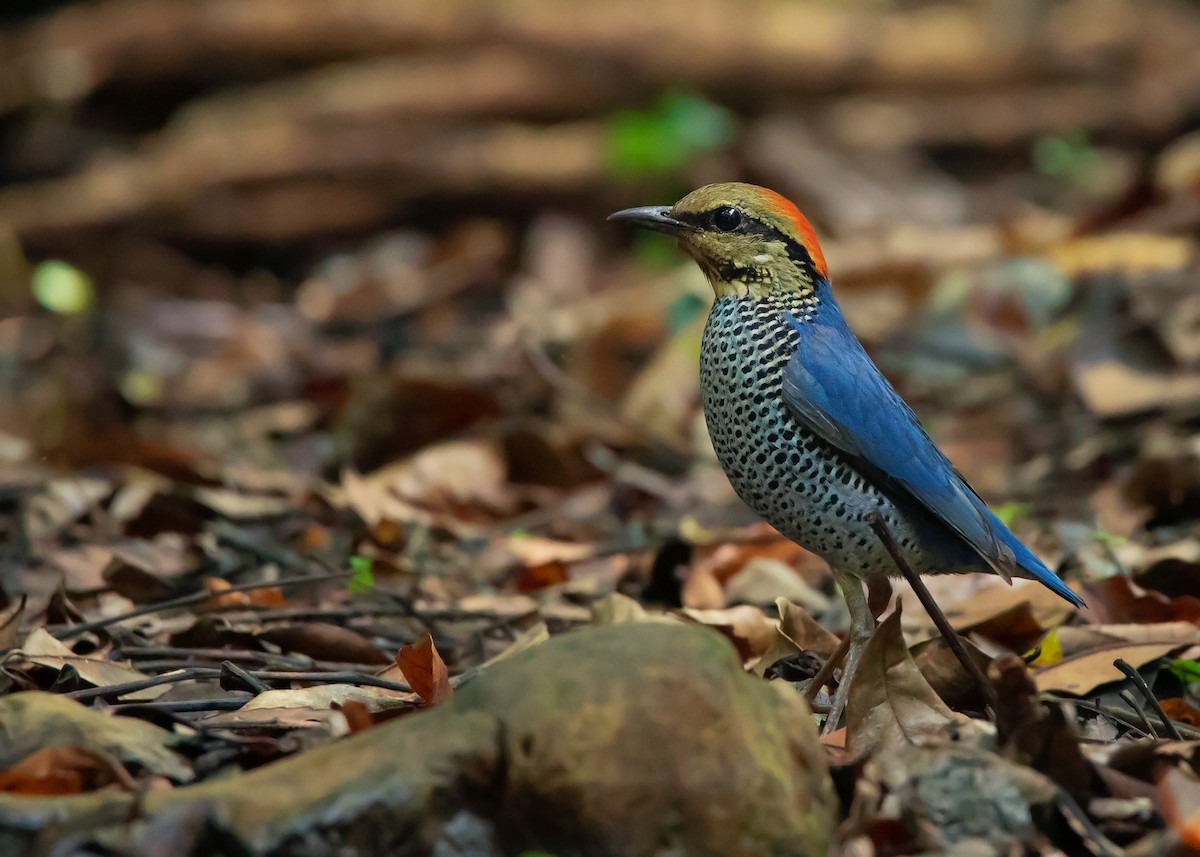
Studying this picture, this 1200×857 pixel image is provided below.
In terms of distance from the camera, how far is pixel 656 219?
14.9ft

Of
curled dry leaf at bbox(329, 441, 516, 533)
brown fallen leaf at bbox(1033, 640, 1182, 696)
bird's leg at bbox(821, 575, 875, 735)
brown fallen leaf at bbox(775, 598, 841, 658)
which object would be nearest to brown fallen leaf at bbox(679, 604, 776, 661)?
brown fallen leaf at bbox(775, 598, 841, 658)

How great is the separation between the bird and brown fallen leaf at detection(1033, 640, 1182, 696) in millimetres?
172

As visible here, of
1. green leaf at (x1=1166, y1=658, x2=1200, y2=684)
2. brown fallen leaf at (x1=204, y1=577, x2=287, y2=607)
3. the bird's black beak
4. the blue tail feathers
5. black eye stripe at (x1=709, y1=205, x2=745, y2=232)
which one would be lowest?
brown fallen leaf at (x1=204, y1=577, x2=287, y2=607)

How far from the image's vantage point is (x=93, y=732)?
3123 mm

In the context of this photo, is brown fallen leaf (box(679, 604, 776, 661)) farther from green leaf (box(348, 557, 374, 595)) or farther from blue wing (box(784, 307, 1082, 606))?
green leaf (box(348, 557, 374, 595))

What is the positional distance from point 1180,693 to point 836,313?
1.45m

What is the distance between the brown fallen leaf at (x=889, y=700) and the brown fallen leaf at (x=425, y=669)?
99 cm

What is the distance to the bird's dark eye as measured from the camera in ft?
14.5

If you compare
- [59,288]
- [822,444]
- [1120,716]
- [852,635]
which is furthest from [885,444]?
[59,288]

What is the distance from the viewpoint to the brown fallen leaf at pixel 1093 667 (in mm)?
4137

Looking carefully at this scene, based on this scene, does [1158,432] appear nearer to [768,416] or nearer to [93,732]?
[768,416]

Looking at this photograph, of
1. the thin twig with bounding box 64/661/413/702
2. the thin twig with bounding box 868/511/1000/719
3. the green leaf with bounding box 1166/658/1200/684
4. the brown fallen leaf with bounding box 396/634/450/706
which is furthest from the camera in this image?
the green leaf with bounding box 1166/658/1200/684

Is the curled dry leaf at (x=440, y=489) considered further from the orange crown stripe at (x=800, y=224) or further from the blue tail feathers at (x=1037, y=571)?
the blue tail feathers at (x=1037, y=571)

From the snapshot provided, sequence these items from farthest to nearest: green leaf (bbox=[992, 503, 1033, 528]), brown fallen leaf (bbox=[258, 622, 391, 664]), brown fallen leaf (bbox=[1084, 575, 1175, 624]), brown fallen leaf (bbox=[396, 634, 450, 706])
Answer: green leaf (bbox=[992, 503, 1033, 528]) → brown fallen leaf (bbox=[1084, 575, 1175, 624]) → brown fallen leaf (bbox=[258, 622, 391, 664]) → brown fallen leaf (bbox=[396, 634, 450, 706])
